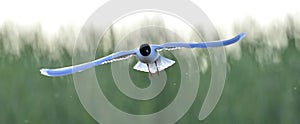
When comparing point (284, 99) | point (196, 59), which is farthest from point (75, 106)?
point (284, 99)

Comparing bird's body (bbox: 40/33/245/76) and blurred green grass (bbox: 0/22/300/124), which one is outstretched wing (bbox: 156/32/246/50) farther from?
blurred green grass (bbox: 0/22/300/124)

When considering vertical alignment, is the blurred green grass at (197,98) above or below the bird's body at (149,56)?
below

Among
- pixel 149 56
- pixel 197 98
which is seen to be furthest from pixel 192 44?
pixel 197 98

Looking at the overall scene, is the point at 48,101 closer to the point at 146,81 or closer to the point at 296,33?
the point at 146,81

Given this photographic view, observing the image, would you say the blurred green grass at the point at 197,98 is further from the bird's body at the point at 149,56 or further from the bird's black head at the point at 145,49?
the bird's black head at the point at 145,49

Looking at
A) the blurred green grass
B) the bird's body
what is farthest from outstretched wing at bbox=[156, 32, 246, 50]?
the blurred green grass

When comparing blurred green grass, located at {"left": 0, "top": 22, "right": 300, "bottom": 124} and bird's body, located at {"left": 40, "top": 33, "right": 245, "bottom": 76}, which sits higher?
bird's body, located at {"left": 40, "top": 33, "right": 245, "bottom": 76}

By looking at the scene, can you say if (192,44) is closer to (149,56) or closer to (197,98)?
(149,56)

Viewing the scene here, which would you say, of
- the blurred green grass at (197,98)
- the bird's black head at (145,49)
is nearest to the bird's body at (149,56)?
the bird's black head at (145,49)

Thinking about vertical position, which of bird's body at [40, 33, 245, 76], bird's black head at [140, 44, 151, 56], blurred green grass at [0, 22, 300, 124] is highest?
bird's black head at [140, 44, 151, 56]

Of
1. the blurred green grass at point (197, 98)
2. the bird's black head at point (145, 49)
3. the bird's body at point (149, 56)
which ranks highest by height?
the bird's black head at point (145, 49)

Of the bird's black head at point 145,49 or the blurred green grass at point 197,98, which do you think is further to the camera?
the blurred green grass at point 197,98
